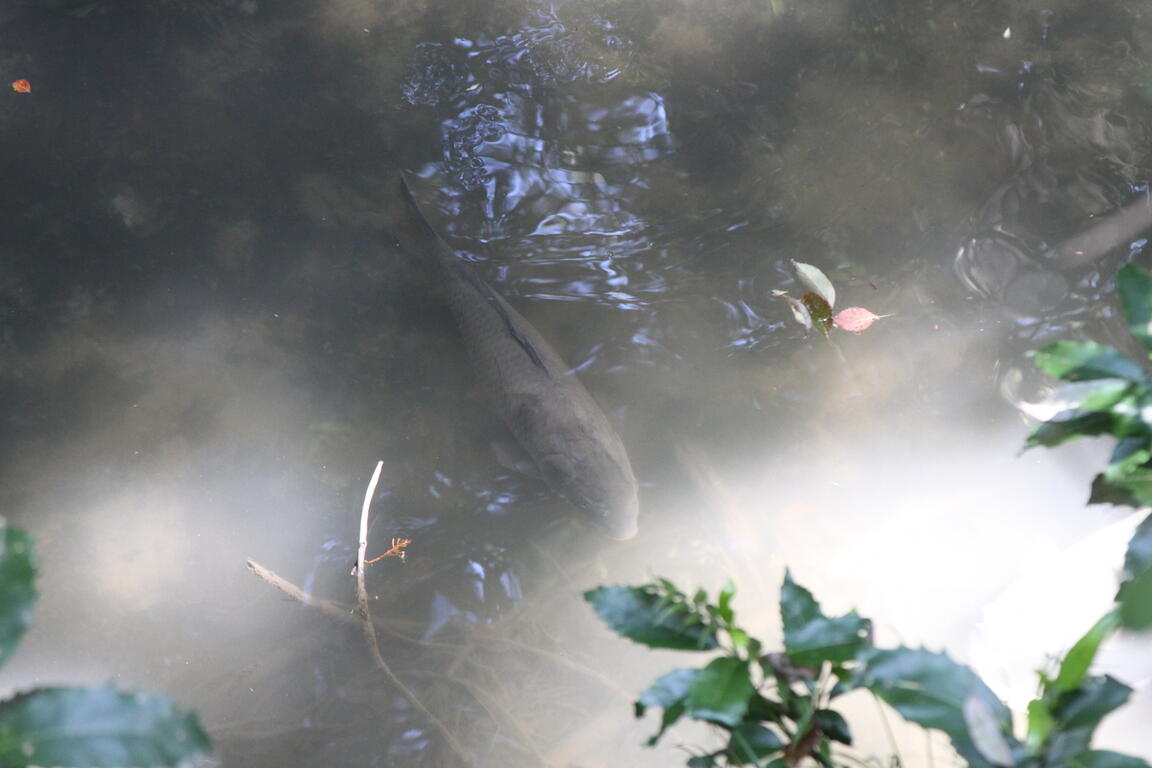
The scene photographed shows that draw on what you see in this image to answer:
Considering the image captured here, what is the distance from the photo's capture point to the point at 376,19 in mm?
4293

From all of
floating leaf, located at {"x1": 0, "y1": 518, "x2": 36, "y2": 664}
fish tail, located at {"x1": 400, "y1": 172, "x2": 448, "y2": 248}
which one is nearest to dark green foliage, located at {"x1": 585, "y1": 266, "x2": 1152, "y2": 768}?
floating leaf, located at {"x1": 0, "y1": 518, "x2": 36, "y2": 664}

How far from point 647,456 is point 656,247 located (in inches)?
40.9

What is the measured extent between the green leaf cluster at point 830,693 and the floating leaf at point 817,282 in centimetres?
213

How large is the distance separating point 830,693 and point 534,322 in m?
2.47

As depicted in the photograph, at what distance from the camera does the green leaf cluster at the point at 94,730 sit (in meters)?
0.81

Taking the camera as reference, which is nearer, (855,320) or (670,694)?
(670,694)

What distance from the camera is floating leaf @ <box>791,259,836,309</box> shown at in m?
3.02

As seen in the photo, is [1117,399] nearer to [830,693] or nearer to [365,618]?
[830,693]

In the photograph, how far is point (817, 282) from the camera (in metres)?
3.05

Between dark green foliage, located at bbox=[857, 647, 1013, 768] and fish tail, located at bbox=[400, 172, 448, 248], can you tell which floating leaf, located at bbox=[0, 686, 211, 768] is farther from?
fish tail, located at bbox=[400, 172, 448, 248]

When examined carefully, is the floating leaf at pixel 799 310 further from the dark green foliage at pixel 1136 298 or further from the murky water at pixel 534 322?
the dark green foliage at pixel 1136 298

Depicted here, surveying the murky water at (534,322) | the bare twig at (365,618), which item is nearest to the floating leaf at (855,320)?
the murky water at (534,322)

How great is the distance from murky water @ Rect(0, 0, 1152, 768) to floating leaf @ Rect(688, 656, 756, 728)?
165cm

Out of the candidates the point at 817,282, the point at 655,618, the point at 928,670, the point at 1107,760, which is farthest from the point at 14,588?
the point at 817,282
